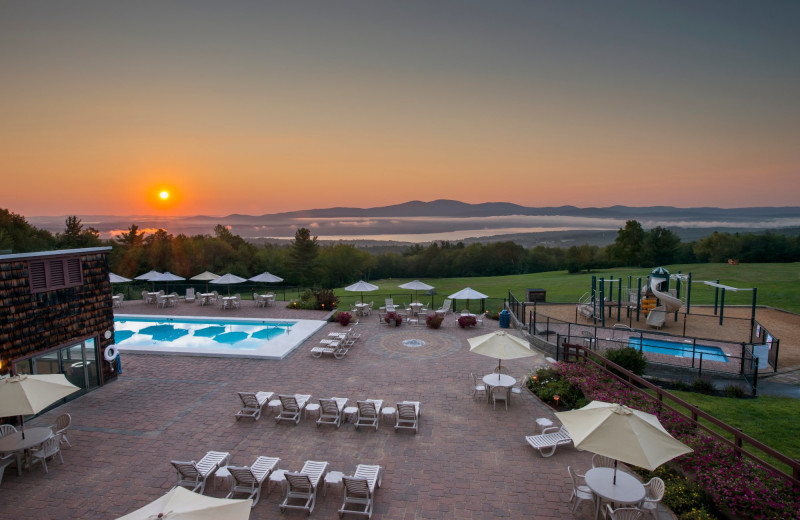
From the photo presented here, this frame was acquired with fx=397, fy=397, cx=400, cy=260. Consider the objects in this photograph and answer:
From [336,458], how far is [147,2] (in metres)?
21.1

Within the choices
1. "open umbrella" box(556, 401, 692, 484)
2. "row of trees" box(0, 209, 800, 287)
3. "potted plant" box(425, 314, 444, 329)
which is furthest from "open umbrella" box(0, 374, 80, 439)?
"row of trees" box(0, 209, 800, 287)

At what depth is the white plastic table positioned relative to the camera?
6043 millimetres

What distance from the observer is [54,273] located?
1077 centimetres

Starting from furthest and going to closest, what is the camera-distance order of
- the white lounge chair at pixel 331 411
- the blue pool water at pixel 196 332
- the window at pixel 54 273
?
the blue pool water at pixel 196 332 < the window at pixel 54 273 < the white lounge chair at pixel 331 411

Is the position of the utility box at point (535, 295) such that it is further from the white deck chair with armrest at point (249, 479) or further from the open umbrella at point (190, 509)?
the open umbrella at point (190, 509)

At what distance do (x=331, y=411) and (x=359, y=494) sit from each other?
125 inches

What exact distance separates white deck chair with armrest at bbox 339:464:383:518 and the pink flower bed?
5.39 m

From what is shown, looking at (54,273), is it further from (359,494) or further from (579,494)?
(579,494)

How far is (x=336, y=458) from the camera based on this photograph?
8273mm

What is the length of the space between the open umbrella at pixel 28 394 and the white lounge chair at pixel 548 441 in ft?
31.6

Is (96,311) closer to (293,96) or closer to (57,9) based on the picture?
(57,9)

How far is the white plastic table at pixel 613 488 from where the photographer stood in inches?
238

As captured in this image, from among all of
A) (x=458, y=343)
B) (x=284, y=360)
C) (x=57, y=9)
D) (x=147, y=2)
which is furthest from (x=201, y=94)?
(x=458, y=343)

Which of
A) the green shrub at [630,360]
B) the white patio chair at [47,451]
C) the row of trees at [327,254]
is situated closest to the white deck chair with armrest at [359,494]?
the white patio chair at [47,451]
